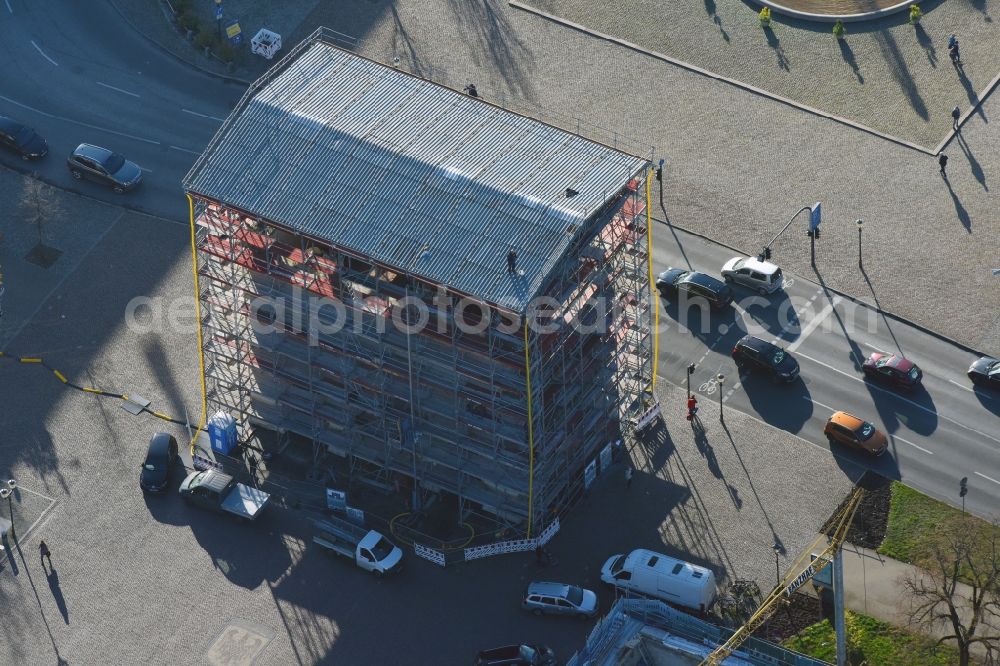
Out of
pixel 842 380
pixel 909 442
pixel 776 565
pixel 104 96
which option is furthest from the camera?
pixel 104 96

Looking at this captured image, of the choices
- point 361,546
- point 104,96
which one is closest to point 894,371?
point 361,546

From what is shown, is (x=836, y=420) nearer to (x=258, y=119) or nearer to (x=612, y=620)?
(x=612, y=620)

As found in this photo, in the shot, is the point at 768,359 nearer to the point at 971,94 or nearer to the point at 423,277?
the point at 423,277

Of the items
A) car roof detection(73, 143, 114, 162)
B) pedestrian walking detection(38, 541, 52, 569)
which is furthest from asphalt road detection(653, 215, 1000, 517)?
pedestrian walking detection(38, 541, 52, 569)

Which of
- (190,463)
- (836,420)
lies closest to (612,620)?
(836,420)

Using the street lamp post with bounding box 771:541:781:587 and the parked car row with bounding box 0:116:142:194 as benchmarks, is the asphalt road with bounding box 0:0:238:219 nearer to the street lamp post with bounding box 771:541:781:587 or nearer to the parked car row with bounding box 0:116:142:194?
the parked car row with bounding box 0:116:142:194

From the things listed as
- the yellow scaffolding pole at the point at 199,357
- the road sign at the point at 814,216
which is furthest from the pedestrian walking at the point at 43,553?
the road sign at the point at 814,216
